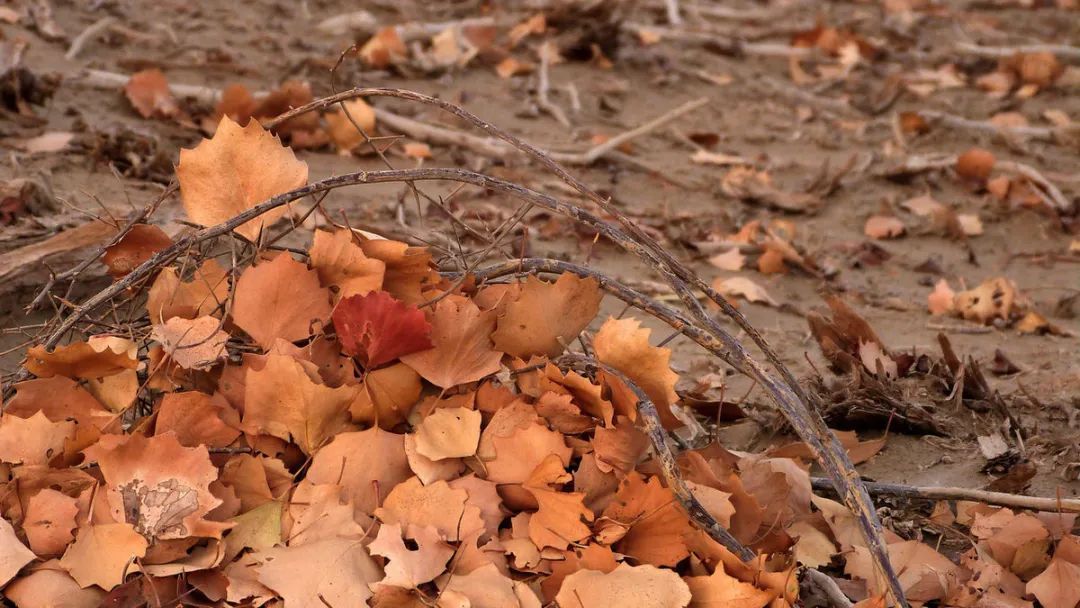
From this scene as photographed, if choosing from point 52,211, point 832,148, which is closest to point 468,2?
point 832,148

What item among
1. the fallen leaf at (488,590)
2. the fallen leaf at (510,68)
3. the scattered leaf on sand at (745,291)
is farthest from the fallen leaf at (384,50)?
the fallen leaf at (488,590)

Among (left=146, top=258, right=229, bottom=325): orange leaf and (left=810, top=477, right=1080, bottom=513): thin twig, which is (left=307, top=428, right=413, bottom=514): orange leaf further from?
(left=810, top=477, right=1080, bottom=513): thin twig

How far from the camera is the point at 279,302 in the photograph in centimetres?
132

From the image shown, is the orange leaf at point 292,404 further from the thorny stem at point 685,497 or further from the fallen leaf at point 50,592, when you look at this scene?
the thorny stem at point 685,497

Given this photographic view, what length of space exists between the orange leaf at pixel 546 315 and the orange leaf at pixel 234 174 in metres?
0.32

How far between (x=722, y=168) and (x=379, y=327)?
8.37 feet

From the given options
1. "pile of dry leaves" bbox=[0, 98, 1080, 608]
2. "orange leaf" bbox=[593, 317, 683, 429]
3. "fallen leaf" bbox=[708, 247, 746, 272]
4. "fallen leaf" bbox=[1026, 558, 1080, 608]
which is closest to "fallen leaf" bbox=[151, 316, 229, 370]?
"pile of dry leaves" bbox=[0, 98, 1080, 608]

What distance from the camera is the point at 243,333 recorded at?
1364 mm

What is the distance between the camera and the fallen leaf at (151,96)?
3029 millimetres

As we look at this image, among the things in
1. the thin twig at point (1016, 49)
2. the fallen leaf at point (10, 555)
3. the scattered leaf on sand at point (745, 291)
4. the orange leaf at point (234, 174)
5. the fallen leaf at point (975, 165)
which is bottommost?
the thin twig at point (1016, 49)

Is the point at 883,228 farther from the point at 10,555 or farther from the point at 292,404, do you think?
the point at 10,555

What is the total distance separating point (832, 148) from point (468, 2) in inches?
69.6

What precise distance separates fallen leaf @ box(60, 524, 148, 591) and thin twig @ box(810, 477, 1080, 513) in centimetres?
88

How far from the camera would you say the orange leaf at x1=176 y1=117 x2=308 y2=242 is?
1.36 meters
